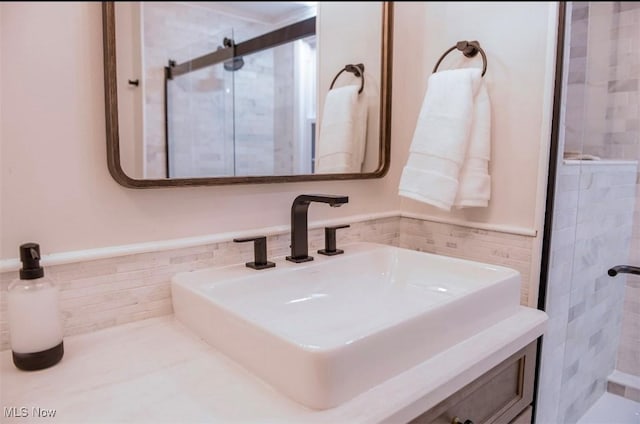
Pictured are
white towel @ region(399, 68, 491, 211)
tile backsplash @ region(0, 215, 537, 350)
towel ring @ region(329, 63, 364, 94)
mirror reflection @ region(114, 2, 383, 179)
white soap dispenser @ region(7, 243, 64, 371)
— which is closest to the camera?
white soap dispenser @ region(7, 243, 64, 371)

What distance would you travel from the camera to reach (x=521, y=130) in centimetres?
112

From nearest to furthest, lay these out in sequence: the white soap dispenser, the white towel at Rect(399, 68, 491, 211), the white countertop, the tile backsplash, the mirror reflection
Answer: the white countertop < the white soap dispenser < the tile backsplash < the mirror reflection < the white towel at Rect(399, 68, 491, 211)

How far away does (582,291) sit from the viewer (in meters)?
1.18

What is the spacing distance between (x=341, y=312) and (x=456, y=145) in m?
0.53

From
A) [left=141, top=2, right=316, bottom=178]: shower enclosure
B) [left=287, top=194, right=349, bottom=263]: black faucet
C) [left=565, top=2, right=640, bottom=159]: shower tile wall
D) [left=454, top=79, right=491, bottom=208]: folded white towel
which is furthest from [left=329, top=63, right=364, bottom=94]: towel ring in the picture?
[left=565, top=2, right=640, bottom=159]: shower tile wall

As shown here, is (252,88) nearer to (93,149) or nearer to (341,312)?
(93,149)

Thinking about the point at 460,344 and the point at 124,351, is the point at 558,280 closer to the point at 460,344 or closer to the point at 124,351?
the point at 460,344

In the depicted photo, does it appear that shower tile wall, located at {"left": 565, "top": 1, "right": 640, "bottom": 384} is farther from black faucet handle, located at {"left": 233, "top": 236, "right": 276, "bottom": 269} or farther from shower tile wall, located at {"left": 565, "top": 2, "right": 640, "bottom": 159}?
black faucet handle, located at {"left": 233, "top": 236, "right": 276, "bottom": 269}

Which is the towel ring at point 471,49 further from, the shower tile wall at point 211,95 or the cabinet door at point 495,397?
the cabinet door at point 495,397

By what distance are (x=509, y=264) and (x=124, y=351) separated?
950 mm

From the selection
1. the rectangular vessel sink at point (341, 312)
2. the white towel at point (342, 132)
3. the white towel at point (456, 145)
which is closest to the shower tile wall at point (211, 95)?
the white towel at point (342, 132)

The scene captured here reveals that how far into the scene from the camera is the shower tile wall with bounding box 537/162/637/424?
43.0 inches

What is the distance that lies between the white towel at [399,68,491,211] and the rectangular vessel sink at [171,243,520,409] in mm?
187

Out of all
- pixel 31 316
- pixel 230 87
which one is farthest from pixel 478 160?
pixel 31 316
